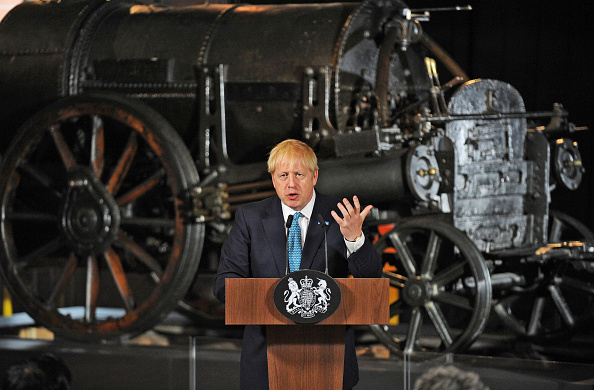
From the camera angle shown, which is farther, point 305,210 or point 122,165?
point 122,165

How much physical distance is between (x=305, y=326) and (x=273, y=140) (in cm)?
325

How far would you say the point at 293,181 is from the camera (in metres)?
2.84

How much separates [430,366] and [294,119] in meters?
1.84

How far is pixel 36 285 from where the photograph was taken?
838 centimetres

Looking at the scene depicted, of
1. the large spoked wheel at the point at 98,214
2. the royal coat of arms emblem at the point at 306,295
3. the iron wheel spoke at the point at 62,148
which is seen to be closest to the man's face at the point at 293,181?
the royal coat of arms emblem at the point at 306,295

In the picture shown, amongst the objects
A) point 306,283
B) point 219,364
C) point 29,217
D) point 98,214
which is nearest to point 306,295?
point 306,283

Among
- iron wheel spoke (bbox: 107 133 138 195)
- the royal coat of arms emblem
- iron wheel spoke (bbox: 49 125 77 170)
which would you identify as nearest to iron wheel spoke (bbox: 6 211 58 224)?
iron wheel spoke (bbox: 49 125 77 170)

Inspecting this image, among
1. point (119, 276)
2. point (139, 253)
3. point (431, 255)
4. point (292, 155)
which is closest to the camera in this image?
point (292, 155)

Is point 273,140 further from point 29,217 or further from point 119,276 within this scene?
point 29,217

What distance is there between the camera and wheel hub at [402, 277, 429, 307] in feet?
17.8

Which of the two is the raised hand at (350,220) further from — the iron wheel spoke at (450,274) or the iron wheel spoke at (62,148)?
the iron wheel spoke at (62,148)

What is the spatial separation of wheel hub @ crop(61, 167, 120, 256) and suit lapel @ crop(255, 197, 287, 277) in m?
3.08

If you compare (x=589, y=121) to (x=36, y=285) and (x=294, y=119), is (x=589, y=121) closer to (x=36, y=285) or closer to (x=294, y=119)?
(x=294, y=119)

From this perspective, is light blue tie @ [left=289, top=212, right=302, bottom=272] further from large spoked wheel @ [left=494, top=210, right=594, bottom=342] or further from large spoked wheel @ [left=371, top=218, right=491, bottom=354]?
large spoked wheel @ [left=494, top=210, right=594, bottom=342]
